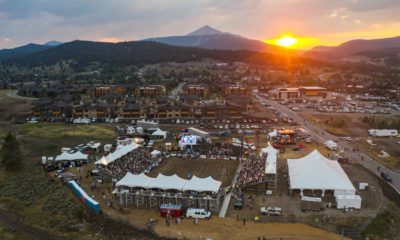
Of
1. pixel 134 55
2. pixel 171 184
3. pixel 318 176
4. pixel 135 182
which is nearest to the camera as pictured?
pixel 171 184

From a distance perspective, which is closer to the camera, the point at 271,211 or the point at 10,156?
the point at 271,211

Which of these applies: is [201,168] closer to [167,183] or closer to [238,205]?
[167,183]

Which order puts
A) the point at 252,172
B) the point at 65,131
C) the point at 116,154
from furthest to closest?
the point at 65,131
the point at 116,154
the point at 252,172

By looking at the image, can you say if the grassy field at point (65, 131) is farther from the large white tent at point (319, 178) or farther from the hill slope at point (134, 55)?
the hill slope at point (134, 55)

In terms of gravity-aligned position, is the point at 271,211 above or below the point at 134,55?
below

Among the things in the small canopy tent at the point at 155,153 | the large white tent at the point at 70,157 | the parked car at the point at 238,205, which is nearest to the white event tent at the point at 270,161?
the parked car at the point at 238,205

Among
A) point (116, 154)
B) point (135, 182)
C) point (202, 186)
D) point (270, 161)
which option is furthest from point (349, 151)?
point (116, 154)

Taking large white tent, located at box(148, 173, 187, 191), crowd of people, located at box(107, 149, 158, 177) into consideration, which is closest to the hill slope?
crowd of people, located at box(107, 149, 158, 177)

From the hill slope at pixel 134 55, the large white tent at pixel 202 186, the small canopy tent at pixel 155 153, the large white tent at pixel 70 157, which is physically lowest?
the small canopy tent at pixel 155 153
